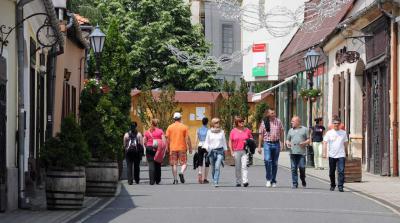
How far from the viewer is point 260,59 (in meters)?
54.9

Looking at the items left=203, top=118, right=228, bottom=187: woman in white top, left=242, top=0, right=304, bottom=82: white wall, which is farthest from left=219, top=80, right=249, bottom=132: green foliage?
left=203, top=118, right=228, bottom=187: woman in white top

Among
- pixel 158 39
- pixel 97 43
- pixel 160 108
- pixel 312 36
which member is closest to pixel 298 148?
pixel 97 43

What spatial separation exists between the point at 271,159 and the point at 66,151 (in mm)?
7615

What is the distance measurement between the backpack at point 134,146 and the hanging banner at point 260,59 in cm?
3001

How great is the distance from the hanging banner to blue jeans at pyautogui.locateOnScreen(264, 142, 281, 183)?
31630 mm

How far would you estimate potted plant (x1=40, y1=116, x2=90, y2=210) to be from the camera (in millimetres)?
15938

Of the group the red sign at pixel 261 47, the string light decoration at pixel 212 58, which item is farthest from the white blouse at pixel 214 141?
the red sign at pixel 261 47

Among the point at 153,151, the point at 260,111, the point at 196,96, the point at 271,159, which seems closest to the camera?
the point at 271,159

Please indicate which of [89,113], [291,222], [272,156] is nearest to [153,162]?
[272,156]

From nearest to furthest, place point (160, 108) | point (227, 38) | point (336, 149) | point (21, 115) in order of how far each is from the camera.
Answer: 1. point (21, 115)
2. point (336, 149)
3. point (160, 108)
4. point (227, 38)

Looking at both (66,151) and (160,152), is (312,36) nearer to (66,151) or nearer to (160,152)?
(160,152)

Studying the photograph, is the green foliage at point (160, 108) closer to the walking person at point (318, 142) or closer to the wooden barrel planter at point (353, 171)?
the walking person at point (318, 142)

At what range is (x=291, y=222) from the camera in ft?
47.5

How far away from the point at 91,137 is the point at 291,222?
5860 millimetres
